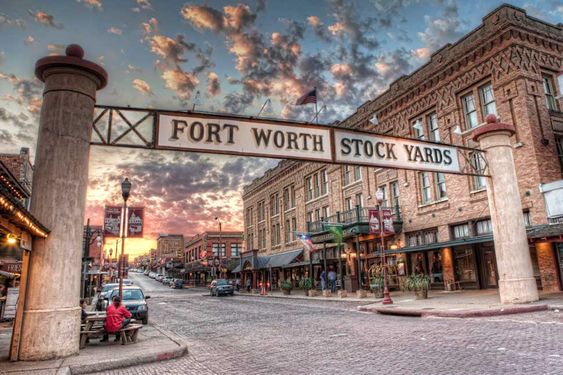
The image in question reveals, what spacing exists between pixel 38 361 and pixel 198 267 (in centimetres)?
7409

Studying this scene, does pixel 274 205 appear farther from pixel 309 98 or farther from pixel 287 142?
pixel 287 142

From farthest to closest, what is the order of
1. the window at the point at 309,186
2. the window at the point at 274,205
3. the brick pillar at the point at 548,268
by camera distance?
the window at the point at 274,205, the window at the point at 309,186, the brick pillar at the point at 548,268

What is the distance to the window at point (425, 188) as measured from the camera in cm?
2762

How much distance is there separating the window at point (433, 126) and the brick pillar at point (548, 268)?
9736mm

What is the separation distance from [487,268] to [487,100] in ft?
30.2

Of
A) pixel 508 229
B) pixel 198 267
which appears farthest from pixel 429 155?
pixel 198 267

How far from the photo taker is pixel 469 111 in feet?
81.7

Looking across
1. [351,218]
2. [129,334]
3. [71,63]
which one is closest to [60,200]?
[71,63]

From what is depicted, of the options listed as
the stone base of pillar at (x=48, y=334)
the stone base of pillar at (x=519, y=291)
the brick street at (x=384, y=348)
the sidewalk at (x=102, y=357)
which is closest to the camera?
the brick street at (x=384, y=348)

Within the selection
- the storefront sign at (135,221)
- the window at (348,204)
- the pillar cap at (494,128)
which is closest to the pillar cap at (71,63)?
the storefront sign at (135,221)

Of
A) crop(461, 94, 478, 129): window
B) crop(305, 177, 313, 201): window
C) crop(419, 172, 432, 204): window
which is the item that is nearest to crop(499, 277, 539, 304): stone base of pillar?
crop(461, 94, 478, 129): window

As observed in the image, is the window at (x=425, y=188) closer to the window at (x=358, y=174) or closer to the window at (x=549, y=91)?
the window at (x=358, y=174)

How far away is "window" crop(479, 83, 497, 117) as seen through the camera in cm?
2331

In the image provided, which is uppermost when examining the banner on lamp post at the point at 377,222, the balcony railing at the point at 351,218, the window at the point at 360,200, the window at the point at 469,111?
the window at the point at 469,111
